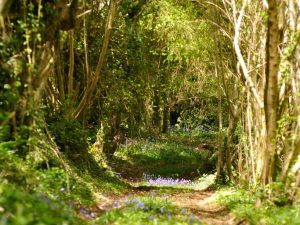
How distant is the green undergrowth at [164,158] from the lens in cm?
1881

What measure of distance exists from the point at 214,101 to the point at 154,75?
29.0 feet

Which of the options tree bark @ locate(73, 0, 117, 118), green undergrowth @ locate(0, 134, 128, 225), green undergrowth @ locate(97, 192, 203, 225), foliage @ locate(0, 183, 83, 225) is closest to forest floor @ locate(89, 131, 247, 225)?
green undergrowth @ locate(97, 192, 203, 225)

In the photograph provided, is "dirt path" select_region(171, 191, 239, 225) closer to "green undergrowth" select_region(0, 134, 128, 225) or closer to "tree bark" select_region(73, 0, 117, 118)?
"green undergrowth" select_region(0, 134, 128, 225)

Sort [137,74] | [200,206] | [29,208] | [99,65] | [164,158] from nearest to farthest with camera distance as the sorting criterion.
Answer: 1. [29,208]
2. [200,206]
3. [99,65]
4. [137,74]
5. [164,158]

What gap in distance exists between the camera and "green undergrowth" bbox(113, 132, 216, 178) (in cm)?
1881

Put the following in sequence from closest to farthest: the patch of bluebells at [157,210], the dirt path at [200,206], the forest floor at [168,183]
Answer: the patch of bluebells at [157,210], the forest floor at [168,183], the dirt path at [200,206]

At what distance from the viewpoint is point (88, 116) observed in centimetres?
1452

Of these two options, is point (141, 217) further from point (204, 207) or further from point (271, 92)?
point (204, 207)

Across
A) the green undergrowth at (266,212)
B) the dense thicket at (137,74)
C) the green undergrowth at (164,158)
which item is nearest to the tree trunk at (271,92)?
the dense thicket at (137,74)

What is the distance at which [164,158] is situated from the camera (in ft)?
73.4

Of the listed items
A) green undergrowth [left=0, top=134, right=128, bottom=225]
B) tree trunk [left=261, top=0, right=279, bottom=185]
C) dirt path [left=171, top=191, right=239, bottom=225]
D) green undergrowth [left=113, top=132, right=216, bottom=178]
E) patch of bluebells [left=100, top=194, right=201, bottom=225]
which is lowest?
green undergrowth [left=113, top=132, right=216, bottom=178]

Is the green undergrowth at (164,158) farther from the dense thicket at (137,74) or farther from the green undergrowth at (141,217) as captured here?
the green undergrowth at (141,217)

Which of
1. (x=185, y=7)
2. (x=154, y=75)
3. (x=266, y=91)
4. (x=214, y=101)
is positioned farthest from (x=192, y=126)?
(x=266, y=91)

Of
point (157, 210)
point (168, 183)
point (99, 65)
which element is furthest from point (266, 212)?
point (168, 183)
